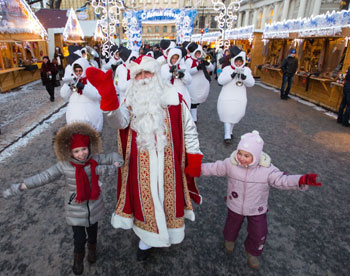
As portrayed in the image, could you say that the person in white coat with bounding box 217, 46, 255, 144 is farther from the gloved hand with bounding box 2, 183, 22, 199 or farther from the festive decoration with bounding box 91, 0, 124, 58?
the festive decoration with bounding box 91, 0, 124, 58

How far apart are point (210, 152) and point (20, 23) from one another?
35.1 feet

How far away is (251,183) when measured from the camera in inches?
88.4

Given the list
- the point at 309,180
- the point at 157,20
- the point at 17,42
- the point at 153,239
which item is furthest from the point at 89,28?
the point at 309,180

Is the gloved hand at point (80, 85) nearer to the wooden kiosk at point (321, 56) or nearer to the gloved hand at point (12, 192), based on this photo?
the gloved hand at point (12, 192)

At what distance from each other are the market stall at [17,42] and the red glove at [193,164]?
34.5ft

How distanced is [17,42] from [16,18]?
1165 mm

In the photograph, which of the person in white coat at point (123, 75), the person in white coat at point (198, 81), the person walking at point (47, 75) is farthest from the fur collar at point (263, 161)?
the person walking at point (47, 75)

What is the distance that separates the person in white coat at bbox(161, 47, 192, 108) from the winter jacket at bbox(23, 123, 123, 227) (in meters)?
3.30

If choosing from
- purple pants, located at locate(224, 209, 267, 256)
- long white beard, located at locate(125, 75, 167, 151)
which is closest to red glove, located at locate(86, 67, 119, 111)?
long white beard, located at locate(125, 75, 167, 151)

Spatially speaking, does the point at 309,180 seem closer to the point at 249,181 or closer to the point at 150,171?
the point at 249,181

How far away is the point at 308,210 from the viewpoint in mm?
3293

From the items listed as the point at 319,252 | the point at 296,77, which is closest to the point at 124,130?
the point at 319,252

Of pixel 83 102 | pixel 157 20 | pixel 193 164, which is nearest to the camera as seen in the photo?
pixel 193 164

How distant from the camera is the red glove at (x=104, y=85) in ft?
5.53
